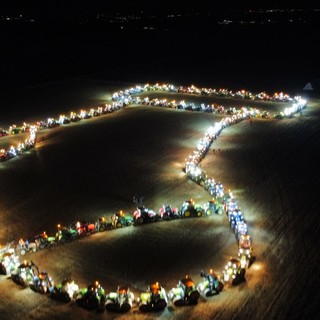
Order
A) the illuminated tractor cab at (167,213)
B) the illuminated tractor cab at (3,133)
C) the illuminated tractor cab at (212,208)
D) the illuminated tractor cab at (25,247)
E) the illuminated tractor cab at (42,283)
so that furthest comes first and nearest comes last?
the illuminated tractor cab at (3,133) → the illuminated tractor cab at (212,208) → the illuminated tractor cab at (167,213) → the illuminated tractor cab at (25,247) → the illuminated tractor cab at (42,283)

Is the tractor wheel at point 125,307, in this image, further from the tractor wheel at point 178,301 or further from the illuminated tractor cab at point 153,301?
the tractor wheel at point 178,301

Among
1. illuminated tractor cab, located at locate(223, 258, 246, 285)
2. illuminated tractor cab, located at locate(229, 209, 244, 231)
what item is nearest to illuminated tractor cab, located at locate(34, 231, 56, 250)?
illuminated tractor cab, located at locate(223, 258, 246, 285)

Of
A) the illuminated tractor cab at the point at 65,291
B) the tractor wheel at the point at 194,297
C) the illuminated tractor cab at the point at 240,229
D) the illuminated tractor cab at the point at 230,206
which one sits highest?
the illuminated tractor cab at the point at 230,206

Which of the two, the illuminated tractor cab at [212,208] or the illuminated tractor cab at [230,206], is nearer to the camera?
the illuminated tractor cab at [230,206]

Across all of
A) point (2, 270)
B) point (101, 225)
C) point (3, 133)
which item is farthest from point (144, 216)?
point (3, 133)

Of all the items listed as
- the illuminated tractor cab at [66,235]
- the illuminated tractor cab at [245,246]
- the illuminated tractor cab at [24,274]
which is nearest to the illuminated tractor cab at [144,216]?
the illuminated tractor cab at [66,235]

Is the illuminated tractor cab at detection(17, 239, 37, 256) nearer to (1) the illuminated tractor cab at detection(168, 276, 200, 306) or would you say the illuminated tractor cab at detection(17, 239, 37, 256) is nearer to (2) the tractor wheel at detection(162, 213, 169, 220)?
(2) the tractor wheel at detection(162, 213, 169, 220)
